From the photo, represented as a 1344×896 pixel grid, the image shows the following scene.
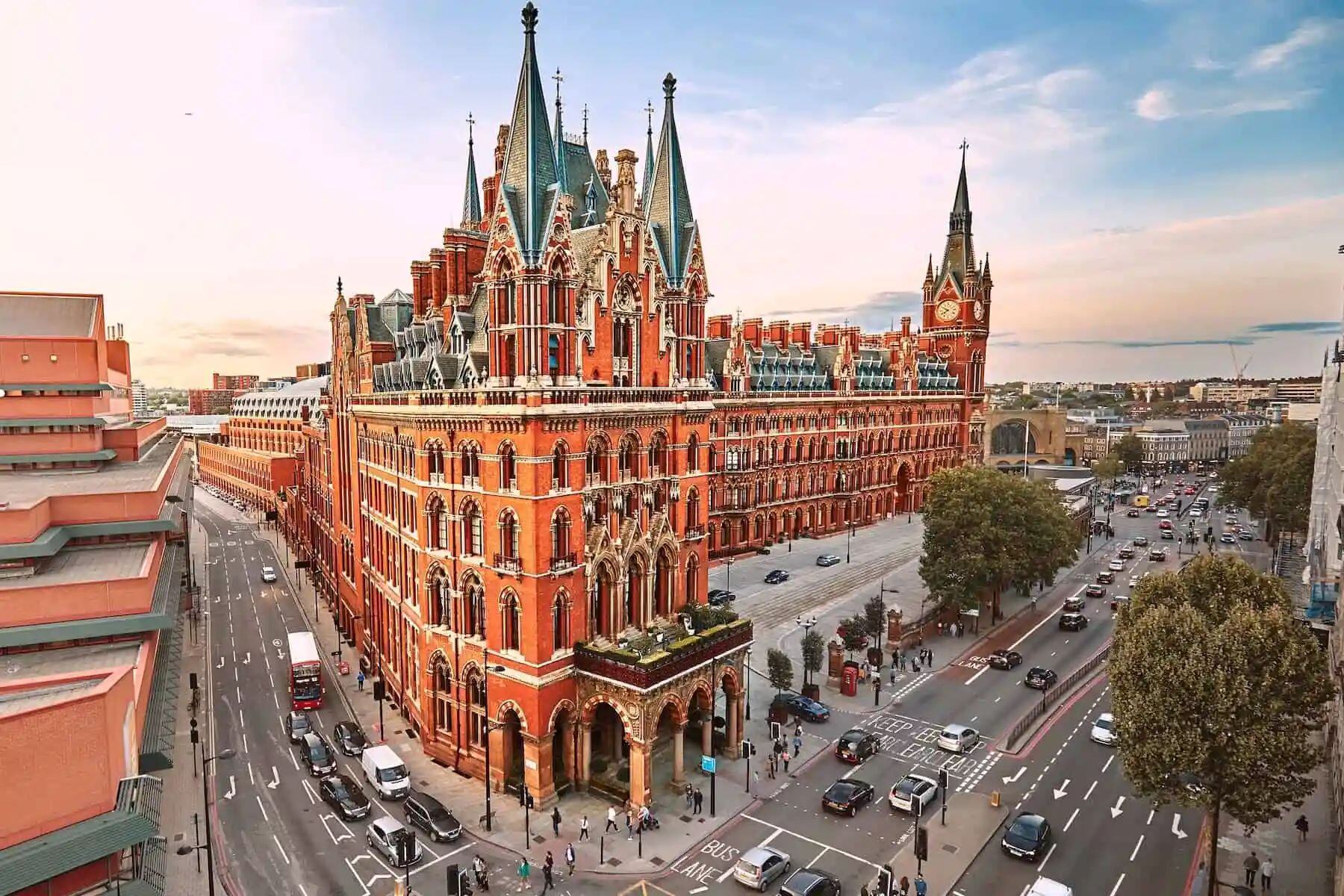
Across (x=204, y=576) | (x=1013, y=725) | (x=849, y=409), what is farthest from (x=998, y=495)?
(x=204, y=576)

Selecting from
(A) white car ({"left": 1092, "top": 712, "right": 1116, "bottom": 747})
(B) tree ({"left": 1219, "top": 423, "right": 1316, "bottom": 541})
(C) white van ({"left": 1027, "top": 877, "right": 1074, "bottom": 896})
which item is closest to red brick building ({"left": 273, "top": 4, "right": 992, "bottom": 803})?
(C) white van ({"left": 1027, "top": 877, "right": 1074, "bottom": 896})

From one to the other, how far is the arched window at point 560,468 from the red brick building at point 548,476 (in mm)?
160

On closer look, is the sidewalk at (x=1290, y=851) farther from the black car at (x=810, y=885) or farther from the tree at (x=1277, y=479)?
the tree at (x=1277, y=479)

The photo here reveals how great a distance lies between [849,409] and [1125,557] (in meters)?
39.4

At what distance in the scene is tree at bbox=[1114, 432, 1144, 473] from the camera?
18212 centimetres

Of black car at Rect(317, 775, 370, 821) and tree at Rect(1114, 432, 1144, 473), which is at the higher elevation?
tree at Rect(1114, 432, 1144, 473)

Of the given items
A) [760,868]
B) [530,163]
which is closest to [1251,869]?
[760,868]

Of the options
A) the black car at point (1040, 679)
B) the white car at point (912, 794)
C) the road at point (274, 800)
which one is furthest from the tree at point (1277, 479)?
the road at point (274, 800)

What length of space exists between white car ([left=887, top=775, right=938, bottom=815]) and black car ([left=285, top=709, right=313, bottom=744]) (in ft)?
120

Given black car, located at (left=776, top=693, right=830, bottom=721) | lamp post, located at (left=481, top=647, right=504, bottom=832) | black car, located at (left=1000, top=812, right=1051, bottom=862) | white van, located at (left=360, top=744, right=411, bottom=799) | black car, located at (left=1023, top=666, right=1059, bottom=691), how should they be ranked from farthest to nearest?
black car, located at (left=1023, top=666, right=1059, bottom=691)
black car, located at (left=776, top=693, right=830, bottom=721)
white van, located at (left=360, top=744, right=411, bottom=799)
lamp post, located at (left=481, top=647, right=504, bottom=832)
black car, located at (left=1000, top=812, right=1051, bottom=862)

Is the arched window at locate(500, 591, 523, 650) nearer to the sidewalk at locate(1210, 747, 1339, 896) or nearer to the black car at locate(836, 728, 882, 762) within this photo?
the black car at locate(836, 728, 882, 762)

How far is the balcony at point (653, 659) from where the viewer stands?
39.8 metres

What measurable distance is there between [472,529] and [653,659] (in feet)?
41.7

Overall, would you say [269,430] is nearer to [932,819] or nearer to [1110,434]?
[932,819]
